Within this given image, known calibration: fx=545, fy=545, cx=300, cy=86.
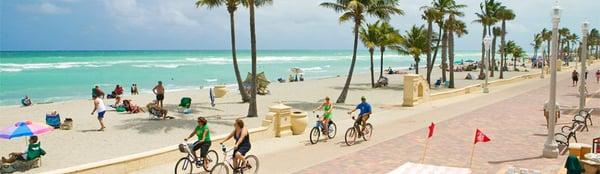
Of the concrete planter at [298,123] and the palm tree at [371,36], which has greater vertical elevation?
the palm tree at [371,36]

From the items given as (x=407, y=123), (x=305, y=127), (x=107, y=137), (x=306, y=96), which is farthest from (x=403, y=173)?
(x=306, y=96)

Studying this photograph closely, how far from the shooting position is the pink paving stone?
11.5 metres

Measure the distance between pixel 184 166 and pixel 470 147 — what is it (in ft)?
23.6

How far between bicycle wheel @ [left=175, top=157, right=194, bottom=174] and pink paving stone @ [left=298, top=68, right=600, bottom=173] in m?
2.28

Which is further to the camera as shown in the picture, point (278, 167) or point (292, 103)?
point (292, 103)

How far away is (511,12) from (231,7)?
35820 mm

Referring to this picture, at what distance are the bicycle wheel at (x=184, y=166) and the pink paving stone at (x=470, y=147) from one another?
7.46 ft

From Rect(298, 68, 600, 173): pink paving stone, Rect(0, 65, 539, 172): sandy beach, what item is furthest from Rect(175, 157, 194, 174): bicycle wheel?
Rect(0, 65, 539, 172): sandy beach

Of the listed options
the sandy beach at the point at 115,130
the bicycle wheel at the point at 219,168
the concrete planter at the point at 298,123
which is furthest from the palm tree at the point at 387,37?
the bicycle wheel at the point at 219,168

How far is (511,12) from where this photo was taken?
171 feet

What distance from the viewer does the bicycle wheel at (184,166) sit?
10.6m

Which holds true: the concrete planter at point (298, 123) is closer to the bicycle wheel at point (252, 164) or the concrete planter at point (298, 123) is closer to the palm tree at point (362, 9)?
the bicycle wheel at point (252, 164)

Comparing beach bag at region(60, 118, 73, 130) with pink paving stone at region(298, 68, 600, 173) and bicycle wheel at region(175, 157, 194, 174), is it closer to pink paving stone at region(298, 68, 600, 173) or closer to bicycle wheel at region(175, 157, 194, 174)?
bicycle wheel at region(175, 157, 194, 174)

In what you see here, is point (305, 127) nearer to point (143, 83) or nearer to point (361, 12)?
point (361, 12)
